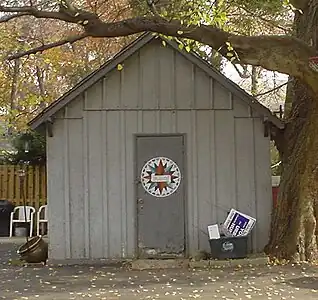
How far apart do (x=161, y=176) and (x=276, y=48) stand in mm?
3517

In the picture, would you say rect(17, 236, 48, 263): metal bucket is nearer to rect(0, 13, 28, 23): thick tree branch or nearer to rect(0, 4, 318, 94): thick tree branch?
rect(0, 4, 318, 94): thick tree branch

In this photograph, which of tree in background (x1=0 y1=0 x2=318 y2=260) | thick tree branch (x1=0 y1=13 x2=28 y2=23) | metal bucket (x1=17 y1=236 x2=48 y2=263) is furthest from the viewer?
metal bucket (x1=17 y1=236 x2=48 y2=263)

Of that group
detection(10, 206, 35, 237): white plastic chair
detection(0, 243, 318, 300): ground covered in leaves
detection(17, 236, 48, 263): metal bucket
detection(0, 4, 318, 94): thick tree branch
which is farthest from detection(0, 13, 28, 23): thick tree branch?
detection(10, 206, 35, 237): white plastic chair

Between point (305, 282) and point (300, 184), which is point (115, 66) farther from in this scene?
point (305, 282)

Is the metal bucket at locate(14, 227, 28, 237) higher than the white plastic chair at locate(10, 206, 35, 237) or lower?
lower

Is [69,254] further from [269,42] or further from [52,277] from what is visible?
[269,42]

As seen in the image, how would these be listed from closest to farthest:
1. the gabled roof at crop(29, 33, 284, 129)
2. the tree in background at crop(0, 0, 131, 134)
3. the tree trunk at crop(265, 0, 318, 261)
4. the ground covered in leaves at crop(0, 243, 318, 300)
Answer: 1. the ground covered in leaves at crop(0, 243, 318, 300)
2. the tree trunk at crop(265, 0, 318, 261)
3. the gabled roof at crop(29, 33, 284, 129)
4. the tree in background at crop(0, 0, 131, 134)

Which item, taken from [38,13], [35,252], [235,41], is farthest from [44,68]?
[235,41]

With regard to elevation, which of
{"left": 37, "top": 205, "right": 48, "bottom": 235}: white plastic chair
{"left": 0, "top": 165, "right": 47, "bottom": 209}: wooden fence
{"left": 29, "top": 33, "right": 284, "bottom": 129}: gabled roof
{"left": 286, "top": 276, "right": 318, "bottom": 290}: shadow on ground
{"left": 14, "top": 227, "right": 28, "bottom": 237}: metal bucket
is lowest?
{"left": 286, "top": 276, "right": 318, "bottom": 290}: shadow on ground

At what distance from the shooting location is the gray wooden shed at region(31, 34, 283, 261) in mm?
13617

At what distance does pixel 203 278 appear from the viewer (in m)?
11.4

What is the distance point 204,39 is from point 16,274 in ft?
17.5

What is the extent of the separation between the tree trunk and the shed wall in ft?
1.60

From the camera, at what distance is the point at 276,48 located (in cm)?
1191
